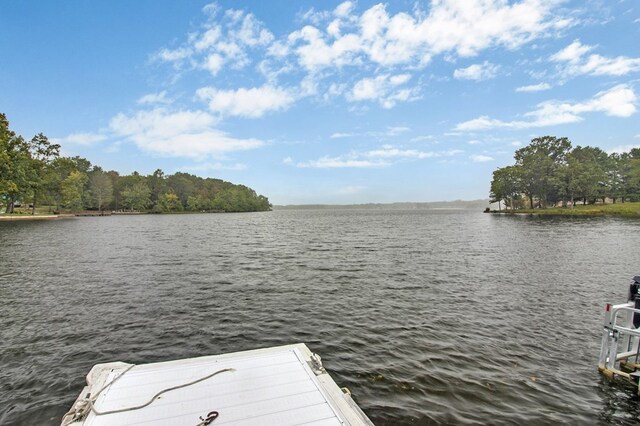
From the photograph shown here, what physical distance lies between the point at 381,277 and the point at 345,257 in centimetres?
1051

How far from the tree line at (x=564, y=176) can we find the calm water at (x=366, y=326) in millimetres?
122123

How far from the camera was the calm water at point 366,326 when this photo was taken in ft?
31.3

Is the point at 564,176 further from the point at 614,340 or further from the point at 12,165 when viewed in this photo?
the point at 12,165

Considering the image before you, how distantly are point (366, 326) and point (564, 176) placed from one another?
499ft

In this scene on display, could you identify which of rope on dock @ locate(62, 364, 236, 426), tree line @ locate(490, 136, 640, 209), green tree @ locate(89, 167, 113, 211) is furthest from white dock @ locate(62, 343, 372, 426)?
green tree @ locate(89, 167, 113, 211)

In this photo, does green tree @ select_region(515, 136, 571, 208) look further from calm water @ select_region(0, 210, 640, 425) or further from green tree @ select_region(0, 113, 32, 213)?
green tree @ select_region(0, 113, 32, 213)

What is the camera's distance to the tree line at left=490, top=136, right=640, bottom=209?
12812 cm

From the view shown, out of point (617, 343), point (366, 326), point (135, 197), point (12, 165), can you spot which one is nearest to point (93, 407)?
point (366, 326)

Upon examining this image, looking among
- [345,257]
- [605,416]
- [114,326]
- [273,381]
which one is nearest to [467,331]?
[605,416]

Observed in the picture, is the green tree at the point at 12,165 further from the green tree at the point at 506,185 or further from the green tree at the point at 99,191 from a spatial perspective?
the green tree at the point at 506,185

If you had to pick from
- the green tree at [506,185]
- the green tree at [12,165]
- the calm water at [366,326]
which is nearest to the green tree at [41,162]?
the green tree at [12,165]

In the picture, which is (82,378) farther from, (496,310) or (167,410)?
(496,310)

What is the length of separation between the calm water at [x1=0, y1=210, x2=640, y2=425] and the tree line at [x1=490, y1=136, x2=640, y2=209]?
401 feet

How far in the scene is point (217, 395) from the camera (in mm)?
6941
